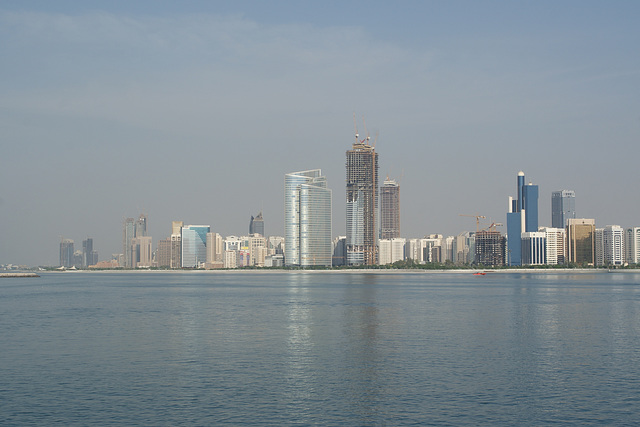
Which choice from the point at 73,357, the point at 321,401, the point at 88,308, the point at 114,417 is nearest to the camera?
the point at 114,417

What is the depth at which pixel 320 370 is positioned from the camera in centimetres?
4138

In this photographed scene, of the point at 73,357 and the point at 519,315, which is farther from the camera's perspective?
the point at 519,315

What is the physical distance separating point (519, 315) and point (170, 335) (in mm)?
40103

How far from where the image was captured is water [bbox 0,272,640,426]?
31.3m

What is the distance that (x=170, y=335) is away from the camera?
56969 mm

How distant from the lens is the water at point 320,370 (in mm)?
31344

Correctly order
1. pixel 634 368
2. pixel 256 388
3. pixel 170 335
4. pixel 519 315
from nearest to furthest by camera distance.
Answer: pixel 256 388, pixel 634 368, pixel 170 335, pixel 519 315

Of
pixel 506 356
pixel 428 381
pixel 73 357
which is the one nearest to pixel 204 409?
pixel 428 381

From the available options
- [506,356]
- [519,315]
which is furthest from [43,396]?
[519,315]

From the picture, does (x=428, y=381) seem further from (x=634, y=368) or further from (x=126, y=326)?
(x=126, y=326)

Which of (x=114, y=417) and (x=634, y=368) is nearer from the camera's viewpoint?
(x=114, y=417)

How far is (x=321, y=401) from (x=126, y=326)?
118 feet

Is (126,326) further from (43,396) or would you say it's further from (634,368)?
(634,368)

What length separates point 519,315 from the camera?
248 feet
